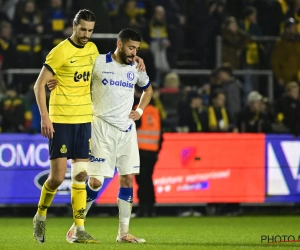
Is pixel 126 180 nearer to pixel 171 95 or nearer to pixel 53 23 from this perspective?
pixel 171 95

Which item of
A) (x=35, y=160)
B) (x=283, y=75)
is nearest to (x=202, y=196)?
(x=35, y=160)

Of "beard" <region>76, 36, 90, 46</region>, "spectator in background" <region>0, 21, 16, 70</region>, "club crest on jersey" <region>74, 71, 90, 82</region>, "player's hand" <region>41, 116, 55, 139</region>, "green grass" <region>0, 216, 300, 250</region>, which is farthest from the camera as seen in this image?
"spectator in background" <region>0, 21, 16, 70</region>

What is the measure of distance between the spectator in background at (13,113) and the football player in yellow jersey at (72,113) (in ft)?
21.6

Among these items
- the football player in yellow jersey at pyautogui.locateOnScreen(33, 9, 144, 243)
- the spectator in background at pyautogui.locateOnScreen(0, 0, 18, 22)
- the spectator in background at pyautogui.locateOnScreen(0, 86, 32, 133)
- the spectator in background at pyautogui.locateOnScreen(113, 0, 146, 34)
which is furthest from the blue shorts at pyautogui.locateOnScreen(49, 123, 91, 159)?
the spectator in background at pyautogui.locateOnScreen(0, 0, 18, 22)

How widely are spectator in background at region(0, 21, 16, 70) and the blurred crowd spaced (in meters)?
0.02

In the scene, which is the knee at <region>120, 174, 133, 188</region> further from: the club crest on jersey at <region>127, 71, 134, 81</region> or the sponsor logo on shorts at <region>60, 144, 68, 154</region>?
the club crest on jersey at <region>127, 71, 134, 81</region>

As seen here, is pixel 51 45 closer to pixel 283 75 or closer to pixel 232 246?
pixel 283 75

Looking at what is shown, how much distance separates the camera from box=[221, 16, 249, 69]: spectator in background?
59.8 feet

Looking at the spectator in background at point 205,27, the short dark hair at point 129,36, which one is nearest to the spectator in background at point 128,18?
the spectator in background at point 205,27

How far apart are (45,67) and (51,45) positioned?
8921mm

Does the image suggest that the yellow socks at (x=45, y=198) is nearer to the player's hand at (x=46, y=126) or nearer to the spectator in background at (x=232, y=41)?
the player's hand at (x=46, y=126)

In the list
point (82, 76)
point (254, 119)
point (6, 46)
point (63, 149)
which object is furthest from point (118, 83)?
point (6, 46)

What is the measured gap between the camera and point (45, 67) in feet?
30.0

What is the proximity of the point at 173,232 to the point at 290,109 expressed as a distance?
16.8ft
